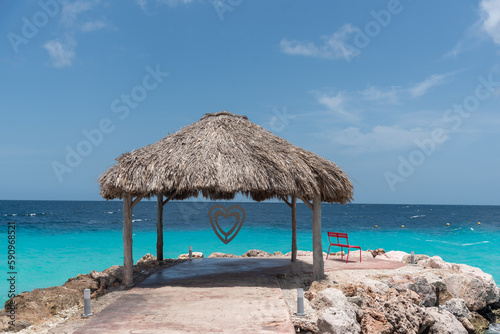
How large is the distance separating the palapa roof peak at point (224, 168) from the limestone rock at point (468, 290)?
3.35 m

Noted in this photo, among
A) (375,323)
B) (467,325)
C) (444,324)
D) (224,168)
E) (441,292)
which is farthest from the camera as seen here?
(441,292)

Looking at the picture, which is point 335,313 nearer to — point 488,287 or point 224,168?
point 224,168

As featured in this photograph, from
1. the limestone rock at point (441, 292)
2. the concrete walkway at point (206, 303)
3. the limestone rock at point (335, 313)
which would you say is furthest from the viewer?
the limestone rock at point (441, 292)

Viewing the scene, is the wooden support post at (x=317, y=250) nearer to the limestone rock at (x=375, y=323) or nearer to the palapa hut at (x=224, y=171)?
the palapa hut at (x=224, y=171)

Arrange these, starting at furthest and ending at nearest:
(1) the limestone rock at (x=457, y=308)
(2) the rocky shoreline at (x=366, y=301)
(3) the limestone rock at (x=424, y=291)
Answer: (3) the limestone rock at (x=424, y=291) → (1) the limestone rock at (x=457, y=308) → (2) the rocky shoreline at (x=366, y=301)

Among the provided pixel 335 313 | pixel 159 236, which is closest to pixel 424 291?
pixel 335 313

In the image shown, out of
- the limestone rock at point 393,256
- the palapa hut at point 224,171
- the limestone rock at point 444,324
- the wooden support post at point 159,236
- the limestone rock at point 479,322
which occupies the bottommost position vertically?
the limestone rock at point 479,322

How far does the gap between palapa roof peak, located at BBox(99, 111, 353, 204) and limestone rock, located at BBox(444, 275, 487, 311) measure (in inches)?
132

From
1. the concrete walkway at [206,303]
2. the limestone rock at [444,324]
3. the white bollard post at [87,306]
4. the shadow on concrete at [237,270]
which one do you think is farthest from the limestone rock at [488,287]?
the white bollard post at [87,306]

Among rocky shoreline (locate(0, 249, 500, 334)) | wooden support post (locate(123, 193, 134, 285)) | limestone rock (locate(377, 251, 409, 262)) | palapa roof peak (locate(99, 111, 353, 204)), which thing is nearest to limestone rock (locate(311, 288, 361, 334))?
rocky shoreline (locate(0, 249, 500, 334))

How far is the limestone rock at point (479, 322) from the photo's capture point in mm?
8992

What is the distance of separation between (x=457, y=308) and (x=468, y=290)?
4.28 ft

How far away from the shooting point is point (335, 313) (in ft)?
20.6

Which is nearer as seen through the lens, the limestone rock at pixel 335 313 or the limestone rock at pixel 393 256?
the limestone rock at pixel 335 313
